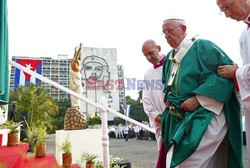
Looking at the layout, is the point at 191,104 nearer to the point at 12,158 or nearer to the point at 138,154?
the point at 12,158

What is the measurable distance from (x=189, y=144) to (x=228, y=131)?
0.34 m

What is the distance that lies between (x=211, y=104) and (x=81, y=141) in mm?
3072

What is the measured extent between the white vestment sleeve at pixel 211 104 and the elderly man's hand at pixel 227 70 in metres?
0.18

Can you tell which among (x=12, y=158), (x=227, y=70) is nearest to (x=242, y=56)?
(x=227, y=70)

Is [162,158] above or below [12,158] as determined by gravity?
above

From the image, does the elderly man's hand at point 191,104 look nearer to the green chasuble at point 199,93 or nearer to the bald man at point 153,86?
the green chasuble at point 199,93

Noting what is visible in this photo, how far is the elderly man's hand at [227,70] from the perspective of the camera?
5.33 feet

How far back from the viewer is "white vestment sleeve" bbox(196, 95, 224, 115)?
163 centimetres

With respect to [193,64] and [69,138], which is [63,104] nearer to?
[69,138]

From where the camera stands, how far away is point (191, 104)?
1674 millimetres

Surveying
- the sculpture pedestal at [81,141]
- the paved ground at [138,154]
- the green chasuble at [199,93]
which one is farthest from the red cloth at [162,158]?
the paved ground at [138,154]

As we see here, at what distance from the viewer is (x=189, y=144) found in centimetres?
154

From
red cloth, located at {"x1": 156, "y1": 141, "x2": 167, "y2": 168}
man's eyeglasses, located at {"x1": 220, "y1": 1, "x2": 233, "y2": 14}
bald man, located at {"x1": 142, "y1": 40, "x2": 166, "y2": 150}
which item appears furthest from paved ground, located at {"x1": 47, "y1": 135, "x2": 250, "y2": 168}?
man's eyeglasses, located at {"x1": 220, "y1": 1, "x2": 233, "y2": 14}

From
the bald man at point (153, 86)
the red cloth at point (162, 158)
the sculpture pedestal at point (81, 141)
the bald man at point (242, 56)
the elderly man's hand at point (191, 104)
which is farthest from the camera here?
the sculpture pedestal at point (81, 141)
